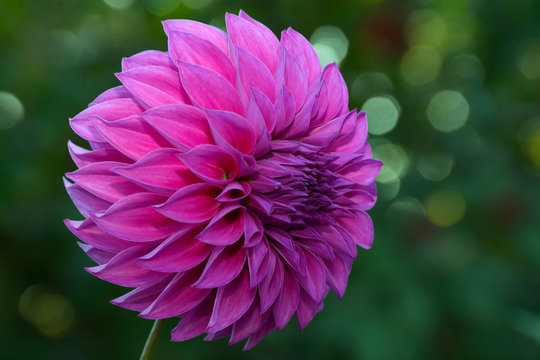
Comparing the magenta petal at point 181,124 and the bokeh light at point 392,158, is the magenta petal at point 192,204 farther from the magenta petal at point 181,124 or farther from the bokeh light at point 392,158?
the bokeh light at point 392,158

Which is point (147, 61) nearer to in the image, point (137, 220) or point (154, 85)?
point (154, 85)

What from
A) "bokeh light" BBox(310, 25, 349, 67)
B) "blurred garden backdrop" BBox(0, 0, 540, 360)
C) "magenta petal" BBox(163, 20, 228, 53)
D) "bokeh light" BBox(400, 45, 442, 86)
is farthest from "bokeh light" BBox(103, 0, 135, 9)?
"magenta petal" BBox(163, 20, 228, 53)

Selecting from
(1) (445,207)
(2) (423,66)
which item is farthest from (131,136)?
(2) (423,66)

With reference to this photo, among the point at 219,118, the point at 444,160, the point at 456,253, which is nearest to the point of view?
the point at 219,118

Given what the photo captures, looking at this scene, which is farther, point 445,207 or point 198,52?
point 445,207

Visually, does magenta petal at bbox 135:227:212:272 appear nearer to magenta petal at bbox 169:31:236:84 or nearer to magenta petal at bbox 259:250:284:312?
magenta petal at bbox 259:250:284:312

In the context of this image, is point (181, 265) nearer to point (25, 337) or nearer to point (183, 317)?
point (183, 317)

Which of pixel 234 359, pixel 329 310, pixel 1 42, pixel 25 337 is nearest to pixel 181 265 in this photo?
pixel 329 310
